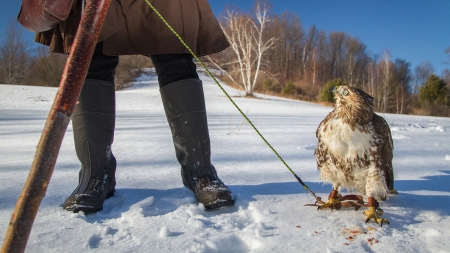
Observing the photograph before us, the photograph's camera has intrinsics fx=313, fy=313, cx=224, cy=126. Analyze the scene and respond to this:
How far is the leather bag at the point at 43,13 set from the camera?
0.74m

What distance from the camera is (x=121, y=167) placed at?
1.62m

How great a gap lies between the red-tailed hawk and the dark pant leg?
615mm

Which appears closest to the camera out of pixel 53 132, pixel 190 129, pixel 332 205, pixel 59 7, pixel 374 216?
pixel 53 132

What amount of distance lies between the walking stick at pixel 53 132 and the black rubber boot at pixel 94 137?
2.44 feet

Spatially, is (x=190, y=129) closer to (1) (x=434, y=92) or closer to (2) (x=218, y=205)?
(2) (x=218, y=205)

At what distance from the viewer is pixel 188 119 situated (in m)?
1.26

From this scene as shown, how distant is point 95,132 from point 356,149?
3.23ft

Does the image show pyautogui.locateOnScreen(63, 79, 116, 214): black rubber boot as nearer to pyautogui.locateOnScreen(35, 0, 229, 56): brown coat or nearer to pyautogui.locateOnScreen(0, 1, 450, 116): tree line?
pyautogui.locateOnScreen(35, 0, 229, 56): brown coat

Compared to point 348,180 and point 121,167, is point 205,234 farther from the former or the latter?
point 121,167

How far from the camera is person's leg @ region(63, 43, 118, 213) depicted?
1146 millimetres

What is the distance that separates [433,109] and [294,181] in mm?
23906

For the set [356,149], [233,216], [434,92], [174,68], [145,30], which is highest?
[434,92]


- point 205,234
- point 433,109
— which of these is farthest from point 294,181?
point 433,109

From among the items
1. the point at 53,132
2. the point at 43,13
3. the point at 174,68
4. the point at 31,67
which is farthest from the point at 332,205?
the point at 31,67
